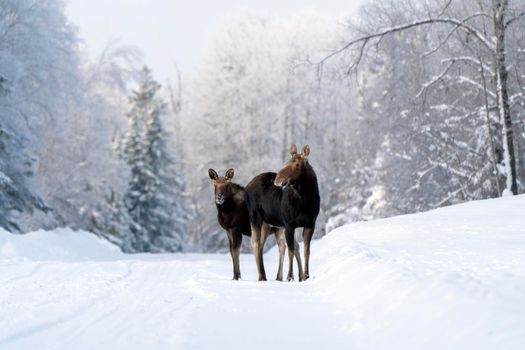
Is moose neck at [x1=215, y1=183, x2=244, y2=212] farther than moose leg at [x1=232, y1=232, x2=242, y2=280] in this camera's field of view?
Yes

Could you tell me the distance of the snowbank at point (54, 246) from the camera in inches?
695

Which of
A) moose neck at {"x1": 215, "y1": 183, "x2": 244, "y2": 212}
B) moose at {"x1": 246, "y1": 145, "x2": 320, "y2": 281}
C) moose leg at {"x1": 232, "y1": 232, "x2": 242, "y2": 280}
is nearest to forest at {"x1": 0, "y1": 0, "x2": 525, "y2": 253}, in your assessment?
moose neck at {"x1": 215, "y1": 183, "x2": 244, "y2": 212}

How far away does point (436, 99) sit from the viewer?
85.9ft

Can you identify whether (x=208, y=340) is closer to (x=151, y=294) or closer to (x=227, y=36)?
(x=151, y=294)

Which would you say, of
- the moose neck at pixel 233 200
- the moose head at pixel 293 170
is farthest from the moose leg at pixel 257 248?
the moose head at pixel 293 170

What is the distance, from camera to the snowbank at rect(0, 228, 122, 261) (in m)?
17.6

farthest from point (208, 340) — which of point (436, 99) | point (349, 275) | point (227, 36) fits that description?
point (227, 36)

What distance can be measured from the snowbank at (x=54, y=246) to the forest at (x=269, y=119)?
1512mm

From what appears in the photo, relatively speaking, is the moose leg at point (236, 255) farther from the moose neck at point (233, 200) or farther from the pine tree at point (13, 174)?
the pine tree at point (13, 174)

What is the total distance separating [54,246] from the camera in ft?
72.2

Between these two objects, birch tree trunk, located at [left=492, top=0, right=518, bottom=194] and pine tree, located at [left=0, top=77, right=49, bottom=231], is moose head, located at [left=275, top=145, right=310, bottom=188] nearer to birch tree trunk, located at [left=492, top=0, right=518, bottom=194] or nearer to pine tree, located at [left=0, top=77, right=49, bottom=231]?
birch tree trunk, located at [left=492, top=0, right=518, bottom=194]

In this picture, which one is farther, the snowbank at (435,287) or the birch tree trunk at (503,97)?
the birch tree trunk at (503,97)

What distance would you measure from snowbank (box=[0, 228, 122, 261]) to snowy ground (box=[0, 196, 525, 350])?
6.86 metres

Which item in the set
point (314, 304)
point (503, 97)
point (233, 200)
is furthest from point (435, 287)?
point (503, 97)
